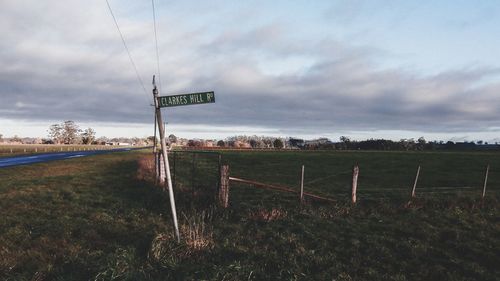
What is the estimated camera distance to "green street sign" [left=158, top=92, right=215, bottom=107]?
7.92 meters

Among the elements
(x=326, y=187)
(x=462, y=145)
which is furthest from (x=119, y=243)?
(x=462, y=145)

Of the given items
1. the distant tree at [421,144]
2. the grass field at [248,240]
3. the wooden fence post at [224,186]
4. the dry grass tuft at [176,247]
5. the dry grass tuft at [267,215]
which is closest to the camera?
the grass field at [248,240]

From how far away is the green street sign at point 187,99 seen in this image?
7918mm

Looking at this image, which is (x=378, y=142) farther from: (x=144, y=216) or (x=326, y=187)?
(x=144, y=216)

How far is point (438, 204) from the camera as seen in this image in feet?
47.8

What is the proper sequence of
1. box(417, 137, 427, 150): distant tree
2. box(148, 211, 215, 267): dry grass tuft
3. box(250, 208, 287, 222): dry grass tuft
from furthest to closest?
box(417, 137, 427, 150): distant tree < box(250, 208, 287, 222): dry grass tuft < box(148, 211, 215, 267): dry grass tuft

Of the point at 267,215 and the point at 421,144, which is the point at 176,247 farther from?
the point at 421,144

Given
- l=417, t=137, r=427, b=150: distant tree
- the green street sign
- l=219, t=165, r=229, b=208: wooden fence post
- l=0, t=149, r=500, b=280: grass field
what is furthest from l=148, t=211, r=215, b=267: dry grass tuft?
l=417, t=137, r=427, b=150: distant tree

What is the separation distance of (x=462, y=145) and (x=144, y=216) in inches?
7027

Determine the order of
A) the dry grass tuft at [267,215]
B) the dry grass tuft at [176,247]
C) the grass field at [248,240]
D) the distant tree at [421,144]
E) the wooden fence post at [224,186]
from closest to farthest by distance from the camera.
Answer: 1. the grass field at [248,240]
2. the dry grass tuft at [176,247]
3. the dry grass tuft at [267,215]
4. the wooden fence post at [224,186]
5. the distant tree at [421,144]

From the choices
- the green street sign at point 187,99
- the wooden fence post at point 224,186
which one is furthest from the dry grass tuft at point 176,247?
the wooden fence post at point 224,186

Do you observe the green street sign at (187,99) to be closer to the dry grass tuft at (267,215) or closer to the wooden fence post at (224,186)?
the wooden fence post at (224,186)

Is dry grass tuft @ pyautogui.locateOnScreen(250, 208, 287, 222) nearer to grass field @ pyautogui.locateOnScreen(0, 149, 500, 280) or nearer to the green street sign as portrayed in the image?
grass field @ pyautogui.locateOnScreen(0, 149, 500, 280)

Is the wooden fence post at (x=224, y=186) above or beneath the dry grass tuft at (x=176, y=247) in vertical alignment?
above
